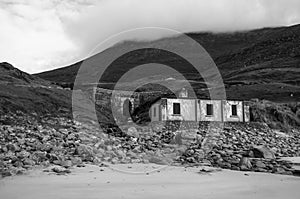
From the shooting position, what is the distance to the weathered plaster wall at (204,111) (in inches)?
1162

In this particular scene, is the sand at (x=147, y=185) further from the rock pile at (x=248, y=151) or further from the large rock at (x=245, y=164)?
the rock pile at (x=248, y=151)

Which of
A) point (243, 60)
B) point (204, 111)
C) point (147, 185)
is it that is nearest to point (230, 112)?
point (204, 111)

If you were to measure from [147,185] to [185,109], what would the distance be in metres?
19.7

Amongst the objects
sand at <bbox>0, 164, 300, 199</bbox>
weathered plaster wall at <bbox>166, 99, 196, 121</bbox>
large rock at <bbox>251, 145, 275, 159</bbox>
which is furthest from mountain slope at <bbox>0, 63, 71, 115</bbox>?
large rock at <bbox>251, 145, 275, 159</bbox>

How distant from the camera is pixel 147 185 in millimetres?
9812

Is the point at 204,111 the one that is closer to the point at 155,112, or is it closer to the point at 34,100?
the point at 155,112

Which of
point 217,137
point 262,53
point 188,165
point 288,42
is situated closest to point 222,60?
point 262,53

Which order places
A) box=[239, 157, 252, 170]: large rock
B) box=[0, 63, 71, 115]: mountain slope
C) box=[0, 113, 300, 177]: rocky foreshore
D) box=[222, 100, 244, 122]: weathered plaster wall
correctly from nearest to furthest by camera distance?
1. box=[0, 113, 300, 177]: rocky foreshore
2. box=[239, 157, 252, 170]: large rock
3. box=[0, 63, 71, 115]: mountain slope
4. box=[222, 100, 244, 122]: weathered plaster wall

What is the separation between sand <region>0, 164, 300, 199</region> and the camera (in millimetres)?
8539

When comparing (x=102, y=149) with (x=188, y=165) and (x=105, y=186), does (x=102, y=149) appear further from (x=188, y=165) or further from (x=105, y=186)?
(x=105, y=186)

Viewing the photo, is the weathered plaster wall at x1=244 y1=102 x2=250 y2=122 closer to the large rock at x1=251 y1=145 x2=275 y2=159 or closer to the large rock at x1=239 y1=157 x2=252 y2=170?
the large rock at x1=251 y1=145 x2=275 y2=159

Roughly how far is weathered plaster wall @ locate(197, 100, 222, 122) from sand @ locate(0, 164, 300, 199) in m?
17.2

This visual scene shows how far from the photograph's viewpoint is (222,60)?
152750 millimetres

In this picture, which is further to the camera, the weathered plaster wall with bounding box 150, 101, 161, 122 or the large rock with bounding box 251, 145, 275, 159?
the weathered plaster wall with bounding box 150, 101, 161, 122
